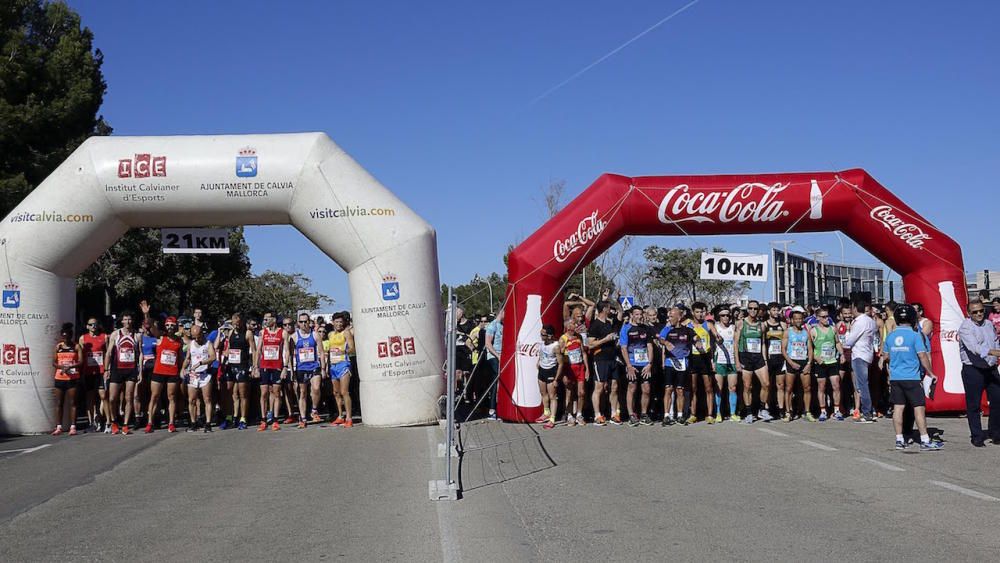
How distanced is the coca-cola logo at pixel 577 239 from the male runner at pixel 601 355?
4.08 ft

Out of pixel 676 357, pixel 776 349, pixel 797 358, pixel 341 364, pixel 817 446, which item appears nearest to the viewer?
pixel 817 446

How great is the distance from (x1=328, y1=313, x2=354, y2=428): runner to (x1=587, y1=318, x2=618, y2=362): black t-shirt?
13.1 ft

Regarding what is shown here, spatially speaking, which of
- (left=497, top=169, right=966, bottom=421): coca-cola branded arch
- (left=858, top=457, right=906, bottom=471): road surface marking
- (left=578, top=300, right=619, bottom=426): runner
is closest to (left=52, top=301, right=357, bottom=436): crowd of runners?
(left=497, top=169, right=966, bottom=421): coca-cola branded arch

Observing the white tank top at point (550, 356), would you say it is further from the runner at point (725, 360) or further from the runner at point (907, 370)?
the runner at point (907, 370)

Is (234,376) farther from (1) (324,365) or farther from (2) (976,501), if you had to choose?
(2) (976,501)

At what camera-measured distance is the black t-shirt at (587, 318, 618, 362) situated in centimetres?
1466

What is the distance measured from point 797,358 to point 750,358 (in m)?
0.78

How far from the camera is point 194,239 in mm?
15062

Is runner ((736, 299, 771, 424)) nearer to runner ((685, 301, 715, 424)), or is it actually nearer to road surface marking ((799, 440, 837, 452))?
runner ((685, 301, 715, 424))

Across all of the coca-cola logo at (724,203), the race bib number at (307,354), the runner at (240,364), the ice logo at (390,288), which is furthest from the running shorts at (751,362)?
the runner at (240,364)

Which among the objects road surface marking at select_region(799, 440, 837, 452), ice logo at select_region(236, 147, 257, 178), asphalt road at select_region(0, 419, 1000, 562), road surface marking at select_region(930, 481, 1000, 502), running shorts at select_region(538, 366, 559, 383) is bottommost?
road surface marking at select_region(799, 440, 837, 452)

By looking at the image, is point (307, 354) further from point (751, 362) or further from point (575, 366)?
point (751, 362)

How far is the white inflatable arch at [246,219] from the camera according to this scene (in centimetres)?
1424

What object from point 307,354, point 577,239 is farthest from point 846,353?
point 307,354
